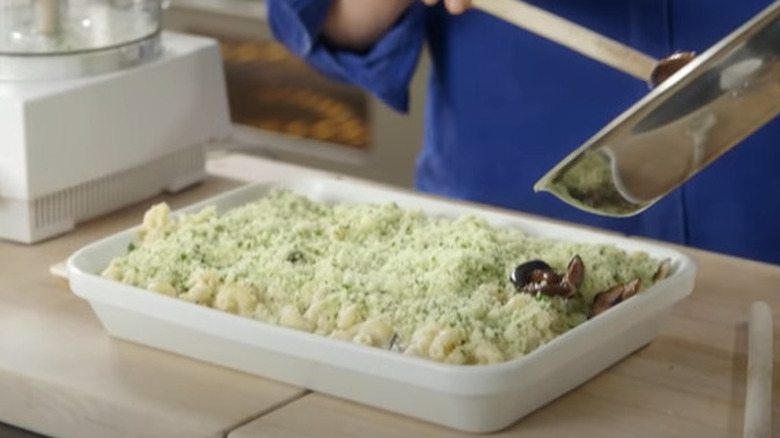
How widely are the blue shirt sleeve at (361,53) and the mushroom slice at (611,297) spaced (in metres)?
0.53

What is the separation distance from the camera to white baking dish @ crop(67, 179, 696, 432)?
1057mm

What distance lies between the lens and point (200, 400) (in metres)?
1.12

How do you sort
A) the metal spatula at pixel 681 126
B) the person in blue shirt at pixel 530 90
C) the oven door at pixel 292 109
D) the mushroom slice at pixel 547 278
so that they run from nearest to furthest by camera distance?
1. the metal spatula at pixel 681 126
2. the mushroom slice at pixel 547 278
3. the person in blue shirt at pixel 530 90
4. the oven door at pixel 292 109

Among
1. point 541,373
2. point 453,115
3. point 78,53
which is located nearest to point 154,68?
point 78,53

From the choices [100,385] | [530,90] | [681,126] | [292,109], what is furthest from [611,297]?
[292,109]

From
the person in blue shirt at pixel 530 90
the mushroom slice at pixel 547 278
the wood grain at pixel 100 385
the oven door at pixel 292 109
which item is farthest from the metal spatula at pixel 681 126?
the oven door at pixel 292 109

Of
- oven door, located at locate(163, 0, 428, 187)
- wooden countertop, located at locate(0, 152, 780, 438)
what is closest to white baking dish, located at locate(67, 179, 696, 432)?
wooden countertop, located at locate(0, 152, 780, 438)

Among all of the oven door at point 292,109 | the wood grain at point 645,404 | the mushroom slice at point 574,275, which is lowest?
the oven door at point 292,109

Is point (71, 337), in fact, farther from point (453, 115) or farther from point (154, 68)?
point (453, 115)

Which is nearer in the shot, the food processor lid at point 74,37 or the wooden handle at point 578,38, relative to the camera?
the wooden handle at point 578,38

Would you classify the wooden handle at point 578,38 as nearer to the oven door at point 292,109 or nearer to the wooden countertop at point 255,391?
the wooden countertop at point 255,391

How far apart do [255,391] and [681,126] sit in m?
0.33

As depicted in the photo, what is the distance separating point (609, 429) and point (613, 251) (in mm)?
213

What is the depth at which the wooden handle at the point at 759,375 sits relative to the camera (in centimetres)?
105
